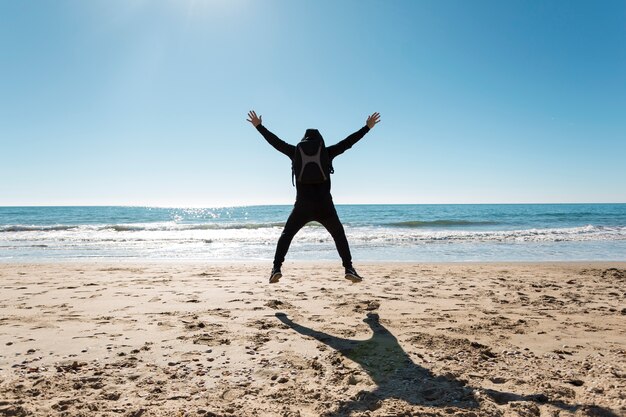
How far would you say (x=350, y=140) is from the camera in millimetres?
5594

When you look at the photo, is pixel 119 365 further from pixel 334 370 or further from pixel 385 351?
pixel 385 351

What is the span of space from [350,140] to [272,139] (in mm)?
1095

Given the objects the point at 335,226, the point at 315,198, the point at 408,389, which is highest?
the point at 315,198

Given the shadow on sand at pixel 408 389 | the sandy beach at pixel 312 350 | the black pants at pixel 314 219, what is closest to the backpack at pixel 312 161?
the black pants at pixel 314 219

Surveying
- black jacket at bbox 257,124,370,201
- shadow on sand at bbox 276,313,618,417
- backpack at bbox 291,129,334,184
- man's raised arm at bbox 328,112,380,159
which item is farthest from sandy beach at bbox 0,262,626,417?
man's raised arm at bbox 328,112,380,159

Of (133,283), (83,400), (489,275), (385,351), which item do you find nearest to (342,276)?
(489,275)

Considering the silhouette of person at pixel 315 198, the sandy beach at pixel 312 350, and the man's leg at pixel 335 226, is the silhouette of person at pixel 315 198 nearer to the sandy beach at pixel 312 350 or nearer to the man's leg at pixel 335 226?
the man's leg at pixel 335 226

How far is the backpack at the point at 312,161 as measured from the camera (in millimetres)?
5250

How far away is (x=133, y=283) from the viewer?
718 centimetres

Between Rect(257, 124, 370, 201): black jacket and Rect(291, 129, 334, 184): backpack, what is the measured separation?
99mm

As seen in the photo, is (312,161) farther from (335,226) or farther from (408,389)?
(408,389)

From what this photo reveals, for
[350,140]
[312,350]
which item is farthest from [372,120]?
[312,350]

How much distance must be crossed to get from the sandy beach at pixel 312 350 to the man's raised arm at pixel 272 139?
2.10 m

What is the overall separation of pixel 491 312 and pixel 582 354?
1.52 m
